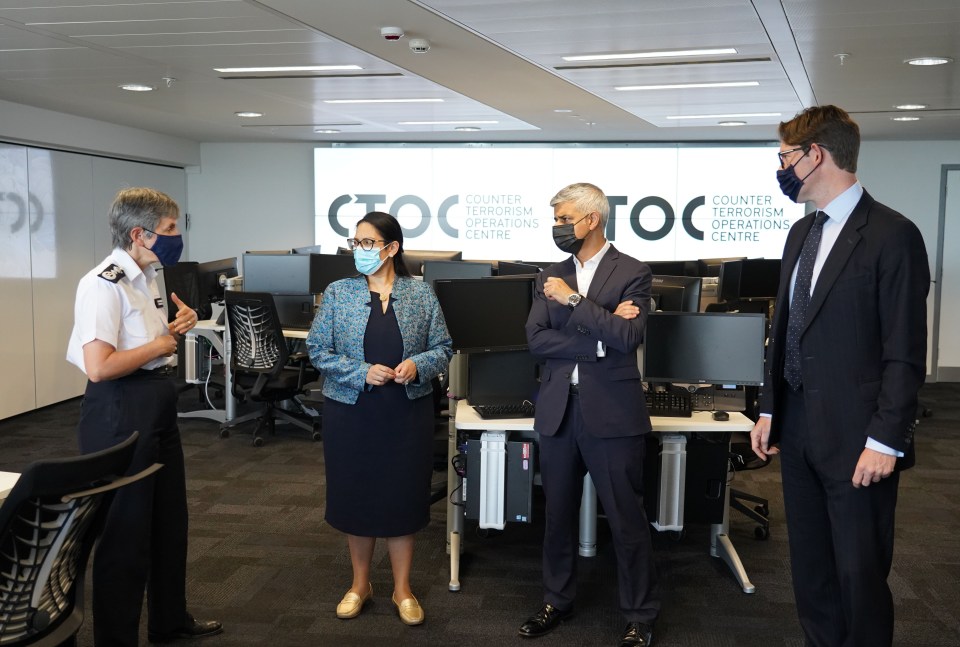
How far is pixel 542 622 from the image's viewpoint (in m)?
3.33

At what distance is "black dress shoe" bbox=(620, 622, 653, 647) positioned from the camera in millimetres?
3168

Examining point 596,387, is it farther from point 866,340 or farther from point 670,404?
point 866,340

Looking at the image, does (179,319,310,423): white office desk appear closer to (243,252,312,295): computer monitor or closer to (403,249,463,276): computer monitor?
(243,252,312,295): computer monitor

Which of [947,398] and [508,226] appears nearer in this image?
[947,398]

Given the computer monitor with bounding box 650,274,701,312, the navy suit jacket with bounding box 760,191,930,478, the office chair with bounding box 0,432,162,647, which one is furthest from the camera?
the computer monitor with bounding box 650,274,701,312

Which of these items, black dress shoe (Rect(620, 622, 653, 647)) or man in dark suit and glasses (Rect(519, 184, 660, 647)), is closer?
man in dark suit and glasses (Rect(519, 184, 660, 647))

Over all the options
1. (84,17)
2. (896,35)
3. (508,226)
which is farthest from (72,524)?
(508,226)

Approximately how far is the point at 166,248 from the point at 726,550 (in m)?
2.72

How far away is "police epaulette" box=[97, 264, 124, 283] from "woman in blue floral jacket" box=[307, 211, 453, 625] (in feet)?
2.48

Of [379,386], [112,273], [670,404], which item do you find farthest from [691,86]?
[112,273]

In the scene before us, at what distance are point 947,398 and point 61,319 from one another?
27.2 feet

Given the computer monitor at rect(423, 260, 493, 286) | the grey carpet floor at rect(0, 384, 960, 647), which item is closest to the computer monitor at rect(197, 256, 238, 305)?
the grey carpet floor at rect(0, 384, 960, 647)

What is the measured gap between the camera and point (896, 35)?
425 centimetres

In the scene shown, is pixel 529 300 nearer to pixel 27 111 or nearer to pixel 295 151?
pixel 27 111
